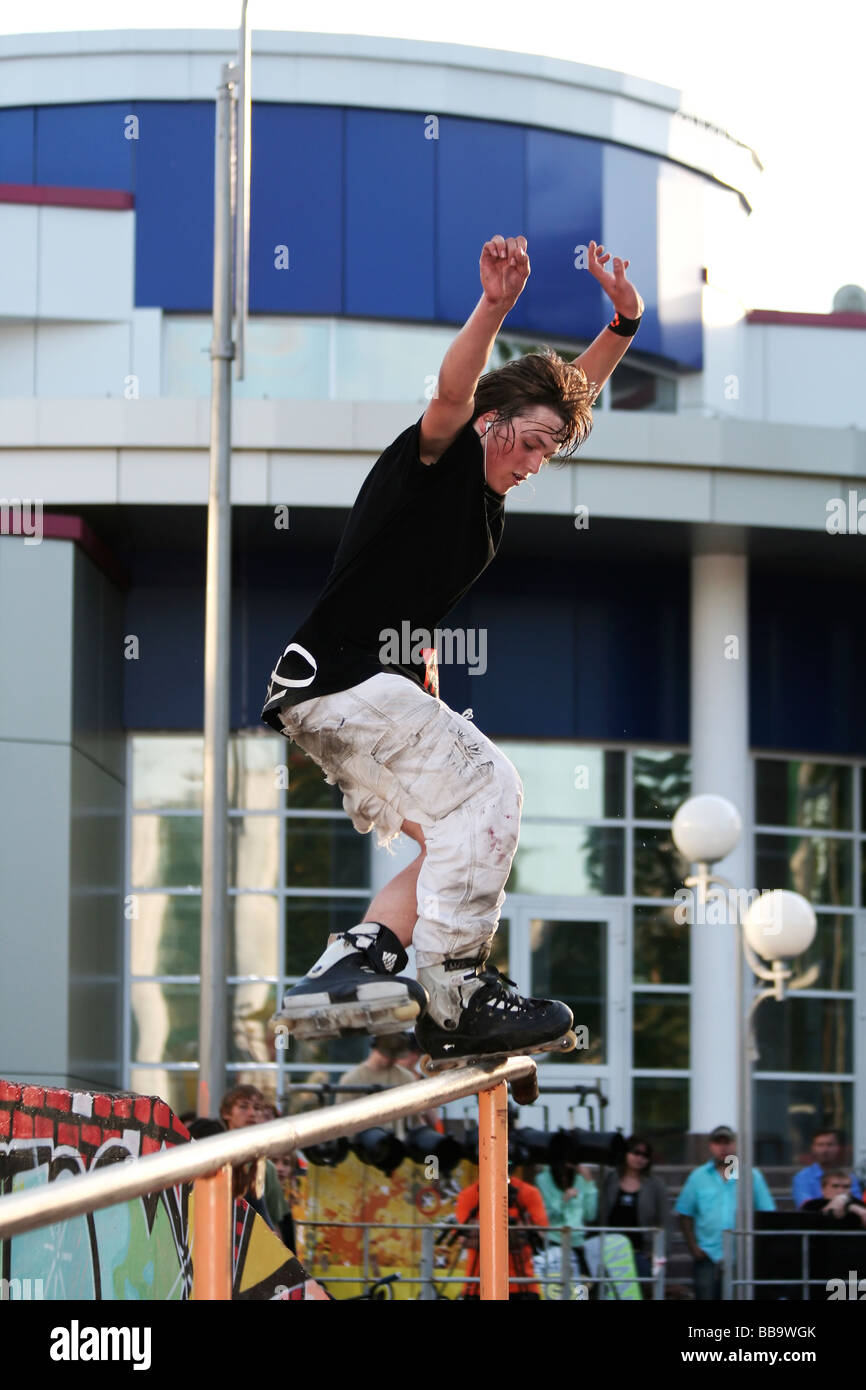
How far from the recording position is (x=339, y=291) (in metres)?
21.4

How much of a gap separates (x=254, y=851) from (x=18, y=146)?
353 inches

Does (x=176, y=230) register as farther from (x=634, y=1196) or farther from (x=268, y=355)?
(x=634, y=1196)

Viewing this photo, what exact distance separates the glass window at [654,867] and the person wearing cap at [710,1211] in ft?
29.1

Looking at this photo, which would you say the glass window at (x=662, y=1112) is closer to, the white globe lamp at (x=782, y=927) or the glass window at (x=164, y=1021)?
the glass window at (x=164, y=1021)

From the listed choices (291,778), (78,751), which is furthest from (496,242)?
(291,778)

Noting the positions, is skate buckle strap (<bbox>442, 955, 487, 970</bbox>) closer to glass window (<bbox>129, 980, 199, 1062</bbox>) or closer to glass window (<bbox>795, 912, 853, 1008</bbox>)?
glass window (<bbox>129, 980, 199, 1062</bbox>)

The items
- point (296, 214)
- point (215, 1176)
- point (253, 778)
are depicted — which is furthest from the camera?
point (296, 214)

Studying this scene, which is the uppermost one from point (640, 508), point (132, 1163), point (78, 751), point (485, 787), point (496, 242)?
point (640, 508)

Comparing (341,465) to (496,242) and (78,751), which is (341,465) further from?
(496,242)

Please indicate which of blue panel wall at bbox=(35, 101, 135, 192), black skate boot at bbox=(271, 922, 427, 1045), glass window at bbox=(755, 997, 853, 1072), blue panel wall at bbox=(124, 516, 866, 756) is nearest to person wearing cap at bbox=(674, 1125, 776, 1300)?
black skate boot at bbox=(271, 922, 427, 1045)

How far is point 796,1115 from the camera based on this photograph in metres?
21.6

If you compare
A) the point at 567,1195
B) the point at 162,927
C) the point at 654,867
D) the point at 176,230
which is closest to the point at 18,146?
the point at 176,230

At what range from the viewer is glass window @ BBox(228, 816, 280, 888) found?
21.0 meters

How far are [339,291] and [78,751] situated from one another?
645 centimetres
